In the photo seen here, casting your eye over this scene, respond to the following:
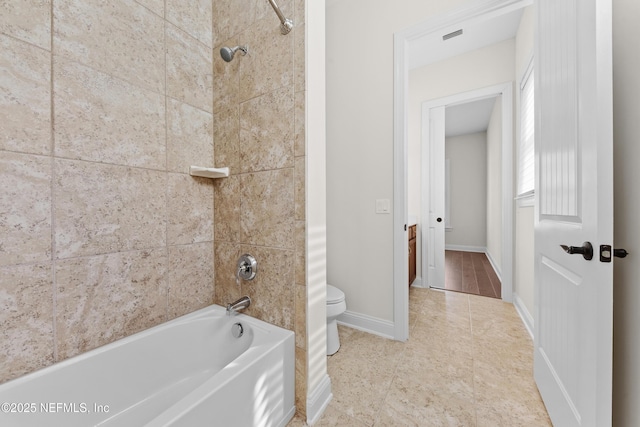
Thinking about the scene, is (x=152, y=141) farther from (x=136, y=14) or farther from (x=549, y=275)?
(x=549, y=275)

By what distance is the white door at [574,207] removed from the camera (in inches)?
29.0

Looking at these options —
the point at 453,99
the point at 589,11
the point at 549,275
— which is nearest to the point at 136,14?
the point at 589,11

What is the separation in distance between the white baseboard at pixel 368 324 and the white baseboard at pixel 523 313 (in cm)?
106

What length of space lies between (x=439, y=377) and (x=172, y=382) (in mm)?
1407

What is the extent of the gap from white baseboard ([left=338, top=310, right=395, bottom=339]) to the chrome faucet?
40.2 inches

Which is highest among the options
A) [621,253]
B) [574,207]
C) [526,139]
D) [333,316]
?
[526,139]

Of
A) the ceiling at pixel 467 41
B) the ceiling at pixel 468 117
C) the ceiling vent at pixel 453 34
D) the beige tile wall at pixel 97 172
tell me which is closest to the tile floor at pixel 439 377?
the beige tile wall at pixel 97 172

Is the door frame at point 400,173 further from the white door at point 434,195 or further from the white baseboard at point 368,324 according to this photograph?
the white door at point 434,195

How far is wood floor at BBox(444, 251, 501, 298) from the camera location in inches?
111

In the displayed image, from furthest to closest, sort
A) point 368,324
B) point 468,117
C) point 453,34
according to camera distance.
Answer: point 468,117
point 453,34
point 368,324

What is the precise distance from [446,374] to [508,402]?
29 centimetres

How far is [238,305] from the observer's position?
1.27 m

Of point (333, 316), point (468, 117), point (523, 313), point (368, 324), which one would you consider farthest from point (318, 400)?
point (468, 117)

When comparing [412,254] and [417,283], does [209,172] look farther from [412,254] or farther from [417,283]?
[417,283]
